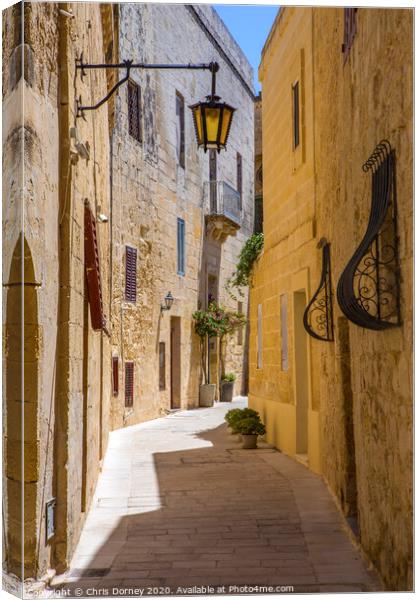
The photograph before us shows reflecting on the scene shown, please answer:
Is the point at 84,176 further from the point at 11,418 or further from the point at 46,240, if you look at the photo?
the point at 11,418

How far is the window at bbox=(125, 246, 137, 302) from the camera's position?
580 inches

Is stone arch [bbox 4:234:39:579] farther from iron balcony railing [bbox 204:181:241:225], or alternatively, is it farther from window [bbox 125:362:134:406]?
iron balcony railing [bbox 204:181:241:225]

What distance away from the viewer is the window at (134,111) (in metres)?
15.3

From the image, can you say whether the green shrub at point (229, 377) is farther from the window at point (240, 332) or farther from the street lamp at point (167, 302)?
the street lamp at point (167, 302)

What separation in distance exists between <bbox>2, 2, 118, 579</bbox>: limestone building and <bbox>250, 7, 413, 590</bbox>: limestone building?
1.86 m

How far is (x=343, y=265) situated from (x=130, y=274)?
334 inches

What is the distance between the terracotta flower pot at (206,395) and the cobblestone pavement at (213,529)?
8805 mm

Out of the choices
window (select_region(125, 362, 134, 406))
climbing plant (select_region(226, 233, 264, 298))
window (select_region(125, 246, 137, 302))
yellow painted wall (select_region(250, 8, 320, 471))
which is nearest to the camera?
yellow painted wall (select_region(250, 8, 320, 471))

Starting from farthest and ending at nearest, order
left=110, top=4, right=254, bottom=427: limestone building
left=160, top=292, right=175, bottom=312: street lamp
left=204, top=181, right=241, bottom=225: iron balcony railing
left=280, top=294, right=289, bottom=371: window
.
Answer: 1. left=204, top=181, right=241, bottom=225: iron balcony railing
2. left=160, top=292, right=175, bottom=312: street lamp
3. left=110, top=4, right=254, bottom=427: limestone building
4. left=280, top=294, right=289, bottom=371: window

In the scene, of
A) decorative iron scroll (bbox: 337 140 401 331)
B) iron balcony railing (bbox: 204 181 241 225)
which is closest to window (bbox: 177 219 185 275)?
iron balcony railing (bbox: 204 181 241 225)

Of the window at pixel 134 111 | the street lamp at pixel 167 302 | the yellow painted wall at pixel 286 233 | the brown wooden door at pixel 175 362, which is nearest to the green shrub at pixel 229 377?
the brown wooden door at pixel 175 362

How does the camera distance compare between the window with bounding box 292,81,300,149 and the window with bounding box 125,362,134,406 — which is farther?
the window with bounding box 125,362,134,406

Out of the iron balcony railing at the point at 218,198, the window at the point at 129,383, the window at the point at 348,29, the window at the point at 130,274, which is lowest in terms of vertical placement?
the window at the point at 129,383

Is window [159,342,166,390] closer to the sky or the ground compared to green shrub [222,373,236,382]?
closer to the sky
